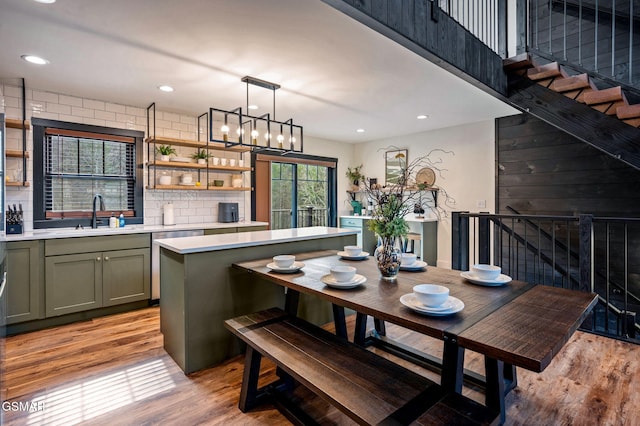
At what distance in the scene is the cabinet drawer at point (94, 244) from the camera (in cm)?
313

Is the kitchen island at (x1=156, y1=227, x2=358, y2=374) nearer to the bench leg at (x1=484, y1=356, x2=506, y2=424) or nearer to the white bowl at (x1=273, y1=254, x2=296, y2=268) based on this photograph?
the white bowl at (x1=273, y1=254, x2=296, y2=268)

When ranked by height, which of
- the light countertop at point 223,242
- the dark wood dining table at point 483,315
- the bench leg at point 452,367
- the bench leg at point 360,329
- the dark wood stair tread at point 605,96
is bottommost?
the bench leg at point 360,329

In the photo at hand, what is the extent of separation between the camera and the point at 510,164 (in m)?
4.67

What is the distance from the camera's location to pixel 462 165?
520 centimetres

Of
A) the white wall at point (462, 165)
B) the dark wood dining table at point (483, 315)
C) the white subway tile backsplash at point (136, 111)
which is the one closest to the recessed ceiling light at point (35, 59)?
the white subway tile backsplash at point (136, 111)

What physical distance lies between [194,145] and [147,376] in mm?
2988

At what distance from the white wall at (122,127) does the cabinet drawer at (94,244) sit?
26.1 inches

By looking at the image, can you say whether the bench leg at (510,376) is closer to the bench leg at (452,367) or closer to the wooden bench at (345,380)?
the bench leg at (452,367)

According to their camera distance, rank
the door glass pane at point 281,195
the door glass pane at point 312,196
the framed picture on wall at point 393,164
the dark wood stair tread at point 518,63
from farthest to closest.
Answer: the door glass pane at point 312,196, the framed picture on wall at point 393,164, the door glass pane at point 281,195, the dark wood stair tread at point 518,63

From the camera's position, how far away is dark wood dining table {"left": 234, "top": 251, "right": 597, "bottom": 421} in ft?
3.60

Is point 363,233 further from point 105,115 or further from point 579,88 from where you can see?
point 105,115

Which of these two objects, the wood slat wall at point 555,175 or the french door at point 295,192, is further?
the french door at point 295,192

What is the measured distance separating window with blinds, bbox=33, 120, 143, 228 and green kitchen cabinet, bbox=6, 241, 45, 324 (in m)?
0.66

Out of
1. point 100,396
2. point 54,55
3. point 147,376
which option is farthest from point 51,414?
point 54,55
